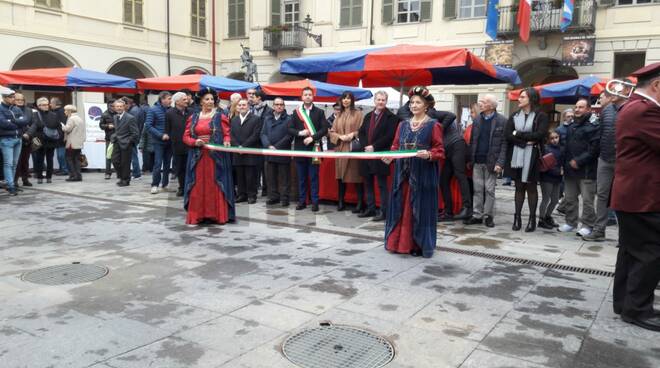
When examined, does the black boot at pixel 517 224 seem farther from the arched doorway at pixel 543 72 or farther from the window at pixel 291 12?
the window at pixel 291 12

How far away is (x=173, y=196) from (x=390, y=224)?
205 inches

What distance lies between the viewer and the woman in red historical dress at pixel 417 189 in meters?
5.77

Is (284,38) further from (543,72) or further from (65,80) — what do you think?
(65,80)

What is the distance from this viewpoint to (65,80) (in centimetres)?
1237

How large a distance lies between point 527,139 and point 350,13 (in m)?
17.5

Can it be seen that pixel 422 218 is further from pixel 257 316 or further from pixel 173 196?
pixel 173 196

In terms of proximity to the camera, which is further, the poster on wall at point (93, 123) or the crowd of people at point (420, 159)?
the poster on wall at point (93, 123)

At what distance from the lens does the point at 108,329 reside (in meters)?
3.69

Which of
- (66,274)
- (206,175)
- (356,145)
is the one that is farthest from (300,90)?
(66,274)

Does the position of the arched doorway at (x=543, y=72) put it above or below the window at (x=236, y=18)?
below

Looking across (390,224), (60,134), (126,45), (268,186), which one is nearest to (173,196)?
(268,186)

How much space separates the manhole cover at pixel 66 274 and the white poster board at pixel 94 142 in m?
9.63

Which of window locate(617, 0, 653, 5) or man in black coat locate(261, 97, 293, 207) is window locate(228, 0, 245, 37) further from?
man in black coat locate(261, 97, 293, 207)

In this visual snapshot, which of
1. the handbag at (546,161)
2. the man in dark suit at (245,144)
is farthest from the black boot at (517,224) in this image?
the man in dark suit at (245,144)
